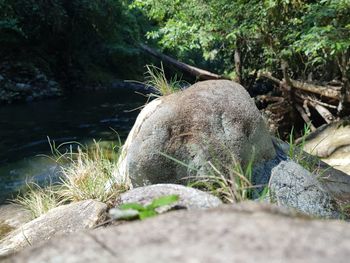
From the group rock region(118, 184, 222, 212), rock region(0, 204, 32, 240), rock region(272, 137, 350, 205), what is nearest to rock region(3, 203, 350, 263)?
rock region(118, 184, 222, 212)

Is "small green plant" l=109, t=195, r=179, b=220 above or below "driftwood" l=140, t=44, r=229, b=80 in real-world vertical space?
above

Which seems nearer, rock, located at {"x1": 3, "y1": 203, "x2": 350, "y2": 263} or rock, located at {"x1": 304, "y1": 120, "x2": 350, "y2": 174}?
rock, located at {"x1": 3, "y1": 203, "x2": 350, "y2": 263}

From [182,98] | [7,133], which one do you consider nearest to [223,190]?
[182,98]

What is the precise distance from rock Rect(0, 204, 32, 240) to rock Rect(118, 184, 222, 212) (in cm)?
311

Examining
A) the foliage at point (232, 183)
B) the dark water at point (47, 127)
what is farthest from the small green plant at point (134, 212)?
the dark water at point (47, 127)

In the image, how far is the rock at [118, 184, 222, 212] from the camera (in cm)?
202

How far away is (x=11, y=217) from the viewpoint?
18.0ft

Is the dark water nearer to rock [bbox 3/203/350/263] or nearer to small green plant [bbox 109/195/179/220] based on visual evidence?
small green plant [bbox 109/195/179/220]

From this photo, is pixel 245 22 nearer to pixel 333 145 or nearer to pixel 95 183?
pixel 333 145

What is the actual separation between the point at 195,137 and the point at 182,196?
71.1 inches

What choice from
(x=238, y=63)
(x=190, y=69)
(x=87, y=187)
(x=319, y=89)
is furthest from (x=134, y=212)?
(x=190, y=69)

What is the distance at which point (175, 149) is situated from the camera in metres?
3.98

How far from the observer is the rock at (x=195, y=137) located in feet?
12.8

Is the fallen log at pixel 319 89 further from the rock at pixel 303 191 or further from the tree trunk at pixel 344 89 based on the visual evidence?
the rock at pixel 303 191
